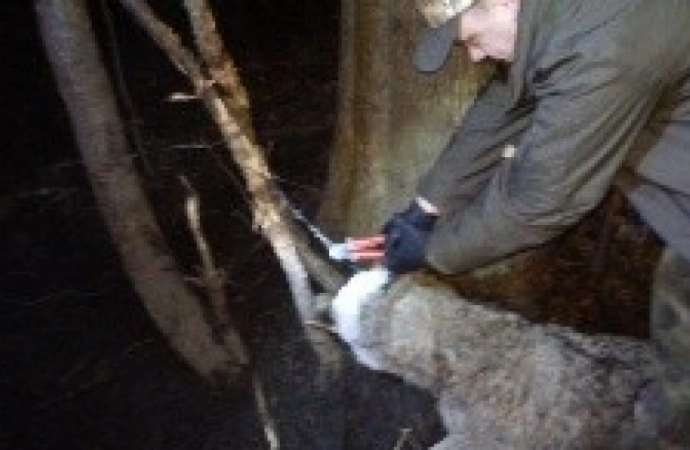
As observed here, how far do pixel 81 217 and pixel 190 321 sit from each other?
965 mm

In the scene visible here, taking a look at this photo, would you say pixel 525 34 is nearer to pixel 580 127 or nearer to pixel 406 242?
pixel 580 127

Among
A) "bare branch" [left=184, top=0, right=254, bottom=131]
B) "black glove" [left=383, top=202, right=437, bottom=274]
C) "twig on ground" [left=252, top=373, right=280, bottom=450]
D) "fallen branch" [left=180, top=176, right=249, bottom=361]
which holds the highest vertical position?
"bare branch" [left=184, top=0, right=254, bottom=131]

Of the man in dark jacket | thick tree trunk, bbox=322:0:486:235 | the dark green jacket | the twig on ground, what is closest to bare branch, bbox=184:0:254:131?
thick tree trunk, bbox=322:0:486:235

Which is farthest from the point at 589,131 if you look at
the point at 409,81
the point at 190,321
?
the point at 190,321

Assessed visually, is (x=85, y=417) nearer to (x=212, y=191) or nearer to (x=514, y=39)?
(x=212, y=191)

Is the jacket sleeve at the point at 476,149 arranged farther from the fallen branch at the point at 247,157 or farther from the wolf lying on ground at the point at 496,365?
the fallen branch at the point at 247,157

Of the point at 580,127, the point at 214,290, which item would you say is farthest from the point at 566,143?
the point at 214,290

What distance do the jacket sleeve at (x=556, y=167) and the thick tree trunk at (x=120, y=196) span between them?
142cm

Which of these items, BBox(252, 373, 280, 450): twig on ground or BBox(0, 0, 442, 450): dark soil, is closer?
BBox(252, 373, 280, 450): twig on ground

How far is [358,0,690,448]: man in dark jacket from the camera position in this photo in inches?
71.9

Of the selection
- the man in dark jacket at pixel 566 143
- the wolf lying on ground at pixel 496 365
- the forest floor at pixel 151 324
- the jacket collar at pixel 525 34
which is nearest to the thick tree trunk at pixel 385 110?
the man in dark jacket at pixel 566 143

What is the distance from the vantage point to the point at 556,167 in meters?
1.97

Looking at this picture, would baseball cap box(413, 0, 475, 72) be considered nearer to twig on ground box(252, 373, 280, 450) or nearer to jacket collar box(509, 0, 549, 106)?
jacket collar box(509, 0, 549, 106)

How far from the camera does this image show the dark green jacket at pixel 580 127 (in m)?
1.82
